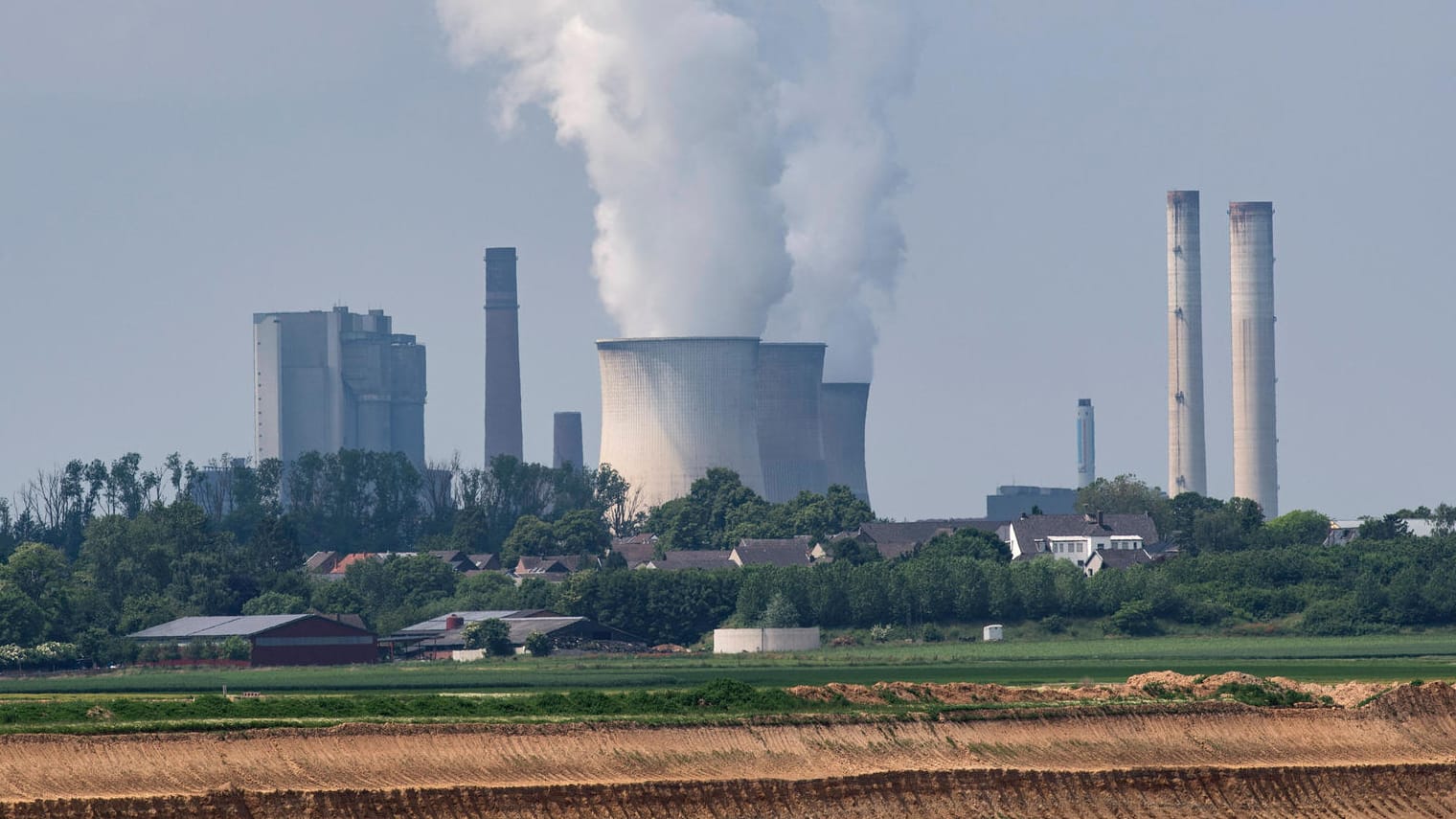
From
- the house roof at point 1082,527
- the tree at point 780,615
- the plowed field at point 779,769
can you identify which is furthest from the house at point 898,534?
the plowed field at point 779,769

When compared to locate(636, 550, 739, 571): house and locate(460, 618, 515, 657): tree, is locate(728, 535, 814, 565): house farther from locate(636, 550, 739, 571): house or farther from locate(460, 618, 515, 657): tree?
locate(460, 618, 515, 657): tree

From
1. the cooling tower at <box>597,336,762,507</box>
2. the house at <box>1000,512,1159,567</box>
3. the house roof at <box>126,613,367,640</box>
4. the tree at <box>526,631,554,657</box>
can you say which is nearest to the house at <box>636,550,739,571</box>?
the cooling tower at <box>597,336,762,507</box>

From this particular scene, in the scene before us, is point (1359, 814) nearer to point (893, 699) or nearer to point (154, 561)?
point (893, 699)

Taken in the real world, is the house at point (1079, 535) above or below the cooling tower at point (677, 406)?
below

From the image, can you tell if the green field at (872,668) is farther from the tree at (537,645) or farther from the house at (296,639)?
the house at (296,639)

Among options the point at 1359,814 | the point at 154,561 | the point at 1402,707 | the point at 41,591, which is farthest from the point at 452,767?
the point at 154,561
